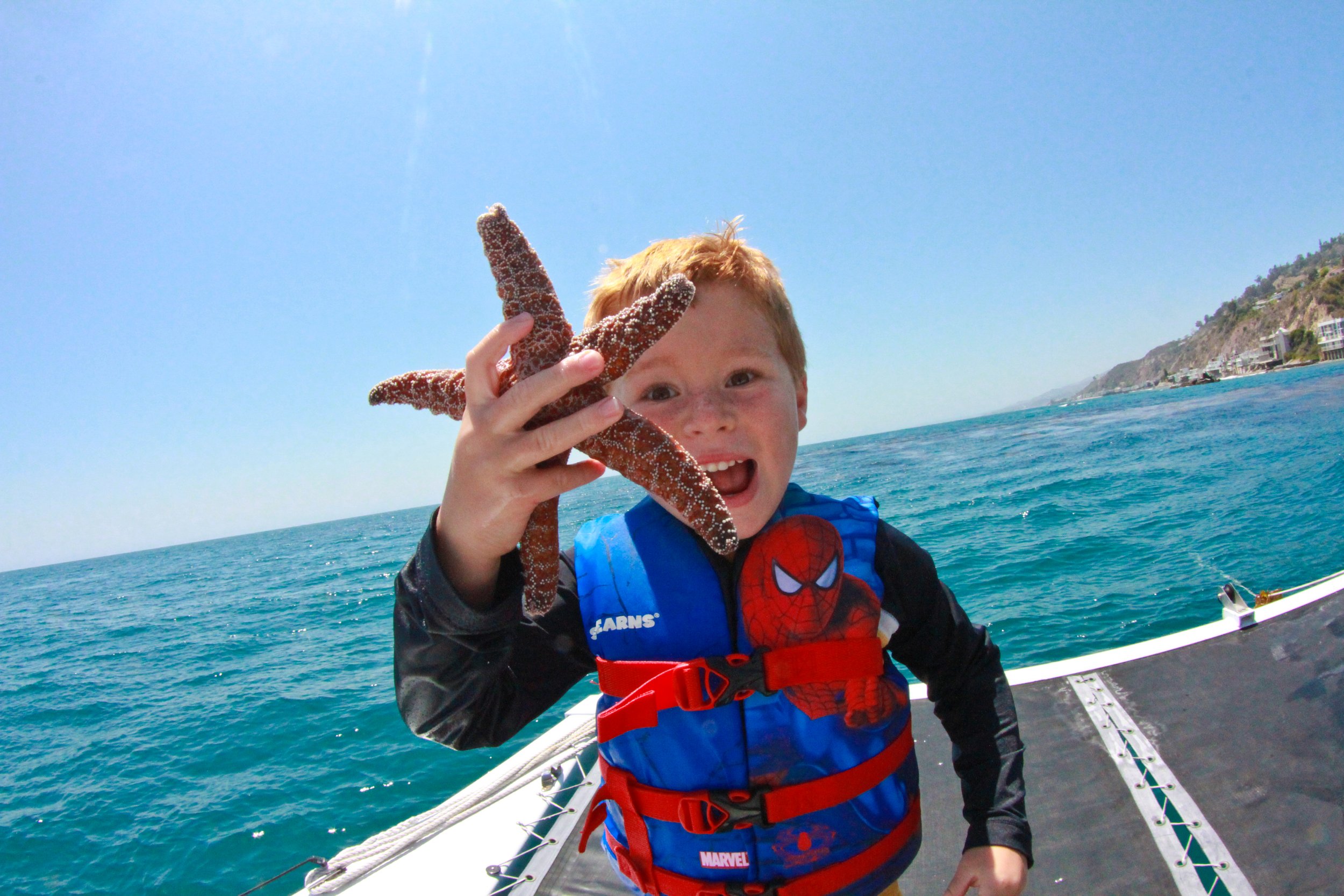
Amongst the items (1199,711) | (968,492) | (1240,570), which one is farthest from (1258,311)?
(1199,711)

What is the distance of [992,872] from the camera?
202 cm

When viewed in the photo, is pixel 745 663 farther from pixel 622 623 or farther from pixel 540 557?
pixel 540 557

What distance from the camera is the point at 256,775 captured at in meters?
8.84

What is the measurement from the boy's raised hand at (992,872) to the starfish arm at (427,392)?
222cm

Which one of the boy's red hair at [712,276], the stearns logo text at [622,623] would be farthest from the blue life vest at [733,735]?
the boy's red hair at [712,276]

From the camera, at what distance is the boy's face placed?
6.46 ft

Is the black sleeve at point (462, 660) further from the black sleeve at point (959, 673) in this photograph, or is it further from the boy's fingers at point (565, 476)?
the black sleeve at point (959, 673)

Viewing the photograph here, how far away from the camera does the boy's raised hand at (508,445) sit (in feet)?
3.95

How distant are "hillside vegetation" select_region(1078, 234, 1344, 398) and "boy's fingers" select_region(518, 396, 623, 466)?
145 meters

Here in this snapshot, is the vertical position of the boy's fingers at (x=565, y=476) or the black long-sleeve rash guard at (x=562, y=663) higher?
the boy's fingers at (x=565, y=476)

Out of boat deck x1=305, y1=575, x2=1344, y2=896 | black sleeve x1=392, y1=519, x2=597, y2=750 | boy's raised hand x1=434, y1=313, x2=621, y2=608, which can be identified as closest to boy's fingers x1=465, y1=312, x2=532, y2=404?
boy's raised hand x1=434, y1=313, x2=621, y2=608

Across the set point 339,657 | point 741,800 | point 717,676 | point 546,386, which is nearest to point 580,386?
point 546,386

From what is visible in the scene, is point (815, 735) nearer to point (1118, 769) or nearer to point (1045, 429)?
point (1118, 769)

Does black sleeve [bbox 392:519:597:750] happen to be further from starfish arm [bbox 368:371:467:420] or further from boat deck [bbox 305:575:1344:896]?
boat deck [bbox 305:575:1344:896]
